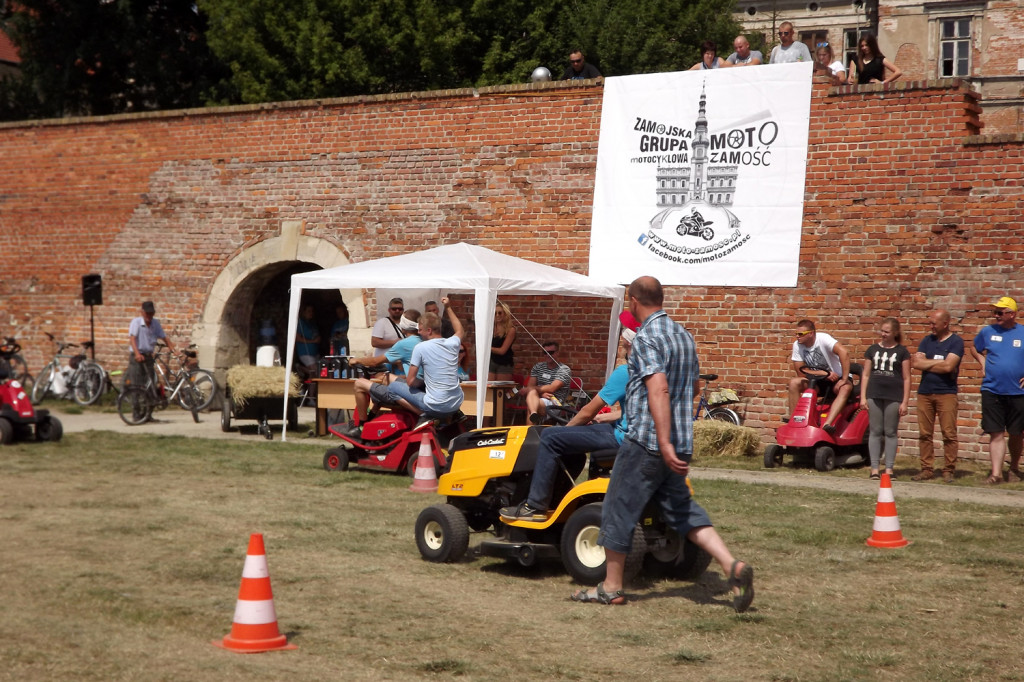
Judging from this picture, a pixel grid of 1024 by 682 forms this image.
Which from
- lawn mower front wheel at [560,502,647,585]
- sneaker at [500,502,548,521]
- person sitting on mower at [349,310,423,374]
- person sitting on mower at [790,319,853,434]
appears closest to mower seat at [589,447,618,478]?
lawn mower front wheel at [560,502,647,585]

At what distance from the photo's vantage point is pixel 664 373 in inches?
231

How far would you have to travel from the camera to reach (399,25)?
26.5 meters

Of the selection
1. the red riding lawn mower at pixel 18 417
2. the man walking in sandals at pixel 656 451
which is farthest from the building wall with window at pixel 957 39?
the man walking in sandals at pixel 656 451

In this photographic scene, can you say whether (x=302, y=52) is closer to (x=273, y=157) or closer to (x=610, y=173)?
(x=273, y=157)

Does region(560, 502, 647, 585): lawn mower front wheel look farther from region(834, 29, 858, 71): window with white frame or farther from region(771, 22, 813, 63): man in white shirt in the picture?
region(834, 29, 858, 71): window with white frame

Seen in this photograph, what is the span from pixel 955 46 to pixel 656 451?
33.9m

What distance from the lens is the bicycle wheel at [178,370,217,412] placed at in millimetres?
16969

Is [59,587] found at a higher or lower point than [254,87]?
lower

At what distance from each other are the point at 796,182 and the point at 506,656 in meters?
9.66

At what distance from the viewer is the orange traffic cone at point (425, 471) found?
10055mm

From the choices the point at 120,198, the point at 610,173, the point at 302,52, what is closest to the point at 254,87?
the point at 302,52

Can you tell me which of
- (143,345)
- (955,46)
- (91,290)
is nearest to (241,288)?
(143,345)

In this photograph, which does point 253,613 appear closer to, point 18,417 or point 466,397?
point 466,397

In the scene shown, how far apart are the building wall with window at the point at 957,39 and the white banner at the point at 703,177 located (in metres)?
20.3
